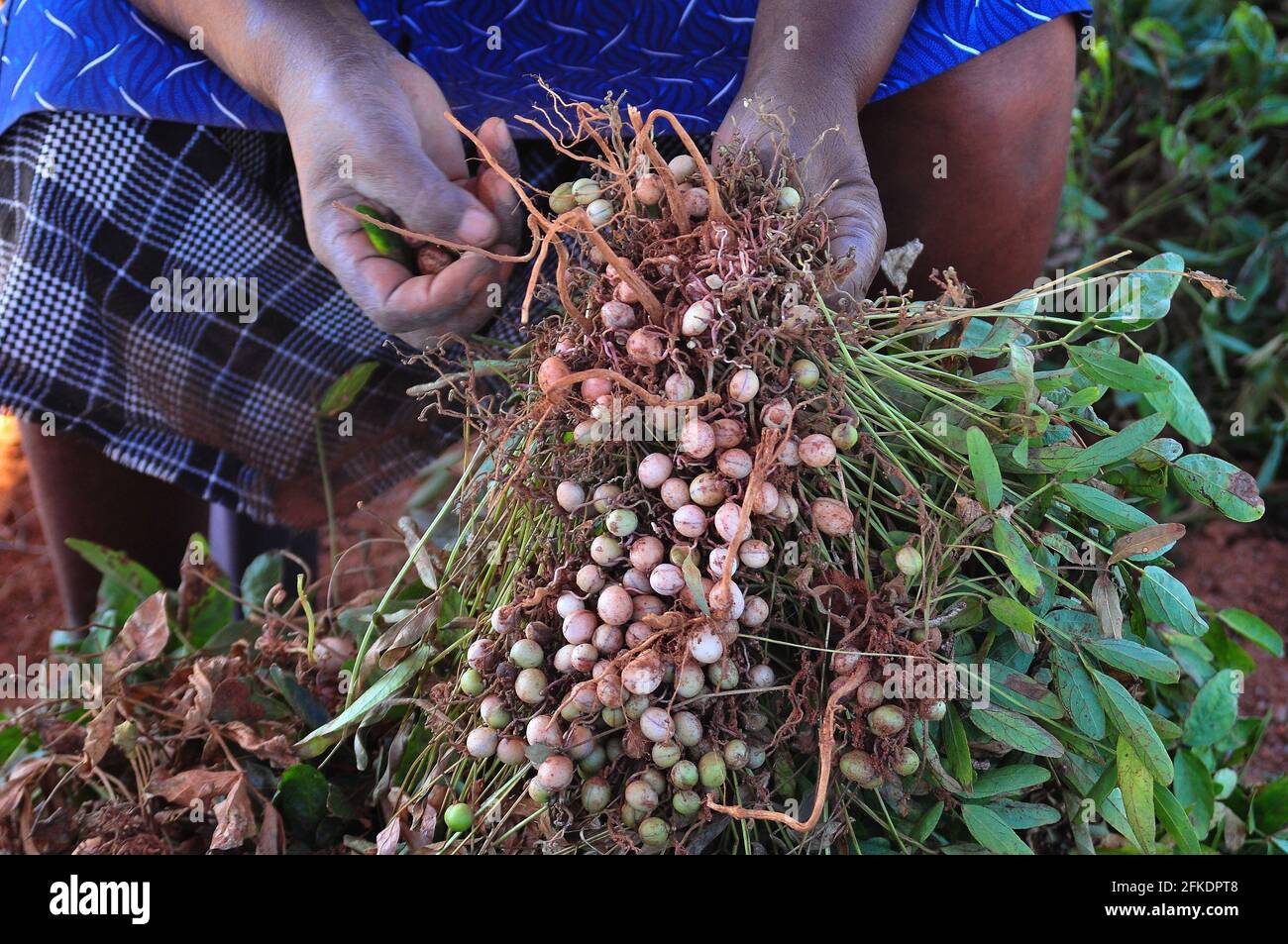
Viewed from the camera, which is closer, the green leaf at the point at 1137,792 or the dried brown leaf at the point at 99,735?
the green leaf at the point at 1137,792

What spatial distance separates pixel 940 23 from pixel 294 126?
24.4 inches

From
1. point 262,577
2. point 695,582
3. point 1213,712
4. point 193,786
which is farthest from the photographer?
point 262,577

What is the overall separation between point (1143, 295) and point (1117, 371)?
3.2 inches

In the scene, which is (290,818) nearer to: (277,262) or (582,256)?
(582,256)

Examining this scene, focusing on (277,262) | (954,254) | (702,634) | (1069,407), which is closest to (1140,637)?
(1069,407)

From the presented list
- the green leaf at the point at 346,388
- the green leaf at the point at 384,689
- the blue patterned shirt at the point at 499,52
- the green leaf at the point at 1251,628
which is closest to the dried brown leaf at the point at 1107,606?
the green leaf at the point at 1251,628

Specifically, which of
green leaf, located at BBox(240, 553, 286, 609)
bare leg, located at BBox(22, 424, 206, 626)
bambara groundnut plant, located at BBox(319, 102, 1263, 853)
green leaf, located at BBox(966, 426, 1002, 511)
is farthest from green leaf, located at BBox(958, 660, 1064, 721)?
bare leg, located at BBox(22, 424, 206, 626)

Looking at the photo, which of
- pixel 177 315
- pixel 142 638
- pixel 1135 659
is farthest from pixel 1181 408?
pixel 177 315

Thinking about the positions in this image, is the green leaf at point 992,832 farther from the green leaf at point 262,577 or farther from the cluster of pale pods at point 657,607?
the green leaf at point 262,577

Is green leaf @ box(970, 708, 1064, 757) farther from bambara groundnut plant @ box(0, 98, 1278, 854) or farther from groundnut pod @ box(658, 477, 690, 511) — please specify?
groundnut pod @ box(658, 477, 690, 511)

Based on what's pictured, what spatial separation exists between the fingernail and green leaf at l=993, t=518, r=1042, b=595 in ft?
1.44

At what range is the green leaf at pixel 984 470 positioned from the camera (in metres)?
0.65

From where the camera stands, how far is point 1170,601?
2.41 feet

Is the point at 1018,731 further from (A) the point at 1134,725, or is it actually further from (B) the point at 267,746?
(B) the point at 267,746
